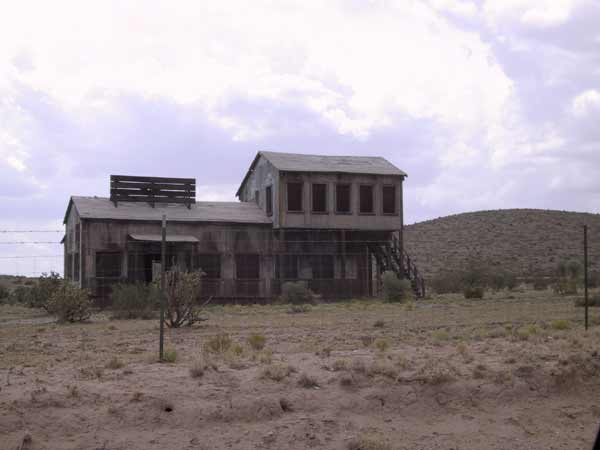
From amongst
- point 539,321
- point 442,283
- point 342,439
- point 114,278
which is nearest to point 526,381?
point 342,439

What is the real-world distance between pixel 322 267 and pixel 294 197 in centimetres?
337

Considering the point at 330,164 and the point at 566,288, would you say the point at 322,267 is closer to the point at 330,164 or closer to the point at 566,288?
the point at 330,164

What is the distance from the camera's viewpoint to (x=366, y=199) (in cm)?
3547

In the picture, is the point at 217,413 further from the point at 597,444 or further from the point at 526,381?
the point at 597,444

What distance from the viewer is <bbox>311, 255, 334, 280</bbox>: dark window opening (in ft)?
113

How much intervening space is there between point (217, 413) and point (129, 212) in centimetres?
2320

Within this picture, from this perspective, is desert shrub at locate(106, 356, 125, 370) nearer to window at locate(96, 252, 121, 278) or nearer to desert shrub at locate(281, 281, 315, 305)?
window at locate(96, 252, 121, 278)

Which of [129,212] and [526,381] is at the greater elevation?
[129,212]

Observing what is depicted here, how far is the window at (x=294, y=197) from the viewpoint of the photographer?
112 feet

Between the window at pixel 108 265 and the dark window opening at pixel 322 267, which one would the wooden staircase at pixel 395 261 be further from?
the window at pixel 108 265

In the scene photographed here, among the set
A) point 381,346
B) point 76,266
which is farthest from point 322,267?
point 381,346

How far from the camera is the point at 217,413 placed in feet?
33.3

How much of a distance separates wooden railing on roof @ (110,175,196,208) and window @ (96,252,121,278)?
286cm

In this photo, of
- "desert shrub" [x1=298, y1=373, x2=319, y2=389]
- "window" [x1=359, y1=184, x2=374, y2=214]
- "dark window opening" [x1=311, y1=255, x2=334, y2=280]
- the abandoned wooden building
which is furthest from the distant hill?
"desert shrub" [x1=298, y1=373, x2=319, y2=389]
